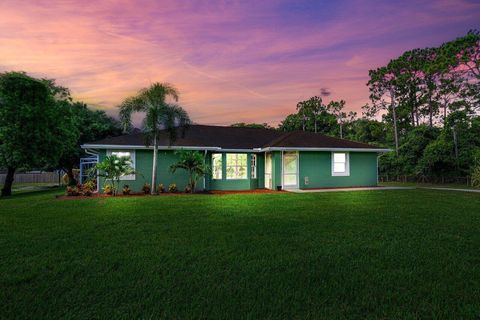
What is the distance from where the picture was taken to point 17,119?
17.9m

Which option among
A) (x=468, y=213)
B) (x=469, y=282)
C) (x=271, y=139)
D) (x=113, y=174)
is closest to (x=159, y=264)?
(x=469, y=282)

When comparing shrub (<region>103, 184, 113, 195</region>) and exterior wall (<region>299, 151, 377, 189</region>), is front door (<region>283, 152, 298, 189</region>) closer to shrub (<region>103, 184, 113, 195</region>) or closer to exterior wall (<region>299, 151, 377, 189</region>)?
exterior wall (<region>299, 151, 377, 189</region>)

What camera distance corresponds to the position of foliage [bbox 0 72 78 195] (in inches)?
698

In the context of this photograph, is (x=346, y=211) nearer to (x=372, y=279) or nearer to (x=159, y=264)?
(x=372, y=279)

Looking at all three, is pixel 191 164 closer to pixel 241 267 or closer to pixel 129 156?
pixel 129 156

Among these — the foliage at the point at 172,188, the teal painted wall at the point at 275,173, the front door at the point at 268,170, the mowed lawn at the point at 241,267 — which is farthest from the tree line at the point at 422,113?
the foliage at the point at 172,188

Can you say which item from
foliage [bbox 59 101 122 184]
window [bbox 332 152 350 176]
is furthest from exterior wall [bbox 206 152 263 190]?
foliage [bbox 59 101 122 184]

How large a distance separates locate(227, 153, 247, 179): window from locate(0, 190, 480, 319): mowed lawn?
31.3ft

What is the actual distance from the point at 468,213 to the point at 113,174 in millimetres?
14493

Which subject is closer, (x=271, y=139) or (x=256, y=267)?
(x=256, y=267)

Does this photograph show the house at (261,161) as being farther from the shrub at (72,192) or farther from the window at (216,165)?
the shrub at (72,192)

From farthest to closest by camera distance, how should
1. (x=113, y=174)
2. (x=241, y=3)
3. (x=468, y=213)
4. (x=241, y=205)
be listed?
(x=113, y=174) < (x=241, y=3) < (x=241, y=205) < (x=468, y=213)

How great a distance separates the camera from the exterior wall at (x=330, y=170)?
17953 millimetres

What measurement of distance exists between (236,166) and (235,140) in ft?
7.07
